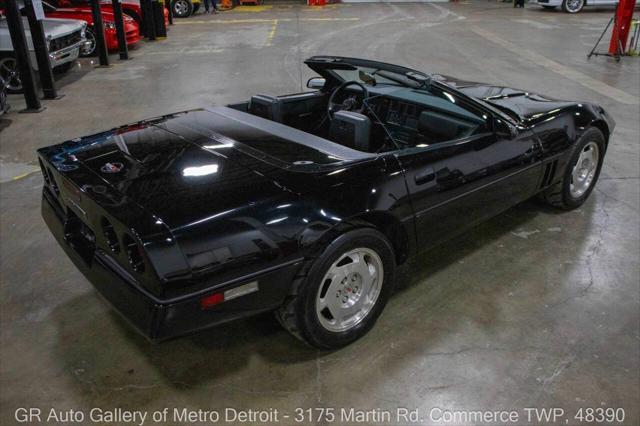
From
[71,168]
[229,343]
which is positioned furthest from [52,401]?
[71,168]

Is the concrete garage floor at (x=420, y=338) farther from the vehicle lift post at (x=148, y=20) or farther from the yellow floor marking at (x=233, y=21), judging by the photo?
the yellow floor marking at (x=233, y=21)

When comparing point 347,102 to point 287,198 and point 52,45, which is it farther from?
point 52,45

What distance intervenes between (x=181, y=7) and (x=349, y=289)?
53.3ft

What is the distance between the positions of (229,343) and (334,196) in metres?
0.92

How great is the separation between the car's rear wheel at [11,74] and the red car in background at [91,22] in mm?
2570

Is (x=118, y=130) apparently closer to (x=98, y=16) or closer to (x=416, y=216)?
(x=416, y=216)

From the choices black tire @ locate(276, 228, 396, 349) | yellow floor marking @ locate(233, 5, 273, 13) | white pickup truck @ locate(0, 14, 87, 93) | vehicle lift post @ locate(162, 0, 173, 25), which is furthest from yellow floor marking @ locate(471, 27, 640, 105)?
yellow floor marking @ locate(233, 5, 273, 13)

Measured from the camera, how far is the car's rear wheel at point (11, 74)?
7410 millimetres

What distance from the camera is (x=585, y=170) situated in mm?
3748

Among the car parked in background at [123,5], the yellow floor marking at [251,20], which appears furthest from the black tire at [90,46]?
the yellow floor marking at [251,20]

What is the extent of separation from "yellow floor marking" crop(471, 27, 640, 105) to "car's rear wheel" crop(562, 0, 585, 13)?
6.23 metres

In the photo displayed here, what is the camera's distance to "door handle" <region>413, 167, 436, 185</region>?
2436 millimetres

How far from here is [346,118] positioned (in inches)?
103

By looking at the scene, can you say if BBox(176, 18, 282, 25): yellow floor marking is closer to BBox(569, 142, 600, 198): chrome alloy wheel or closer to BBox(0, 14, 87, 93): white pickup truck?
BBox(0, 14, 87, 93): white pickup truck
